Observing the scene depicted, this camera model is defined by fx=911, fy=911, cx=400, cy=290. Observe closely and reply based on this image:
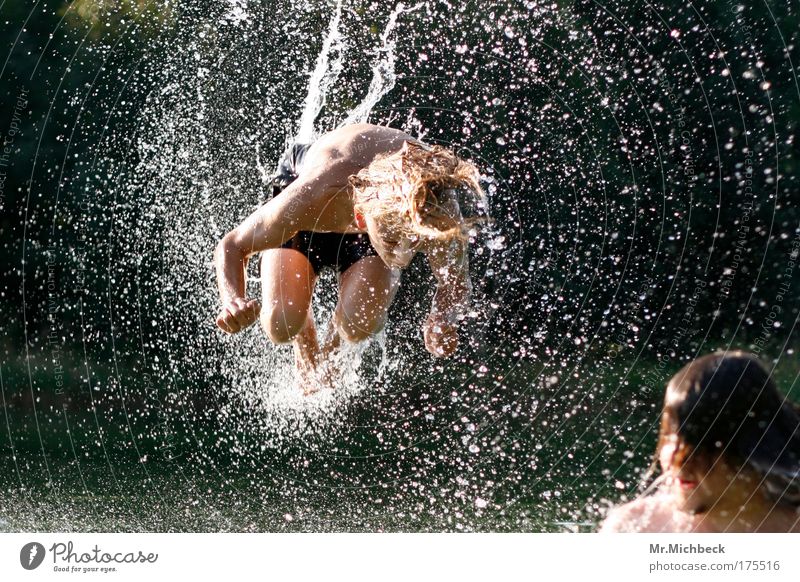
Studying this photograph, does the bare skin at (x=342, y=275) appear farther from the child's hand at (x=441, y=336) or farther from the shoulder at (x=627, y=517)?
the shoulder at (x=627, y=517)

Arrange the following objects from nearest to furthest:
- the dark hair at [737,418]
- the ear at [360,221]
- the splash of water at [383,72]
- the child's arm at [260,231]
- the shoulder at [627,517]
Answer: the dark hair at [737,418] < the shoulder at [627,517] < the child's arm at [260,231] < the ear at [360,221] < the splash of water at [383,72]

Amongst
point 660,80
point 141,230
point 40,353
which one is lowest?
point 40,353

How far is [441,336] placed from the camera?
140 inches

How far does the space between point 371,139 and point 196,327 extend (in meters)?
3.32

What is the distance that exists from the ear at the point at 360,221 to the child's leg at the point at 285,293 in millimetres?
325

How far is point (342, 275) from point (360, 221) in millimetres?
456

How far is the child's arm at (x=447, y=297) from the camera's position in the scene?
11.8 ft

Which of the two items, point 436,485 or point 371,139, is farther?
point 436,485

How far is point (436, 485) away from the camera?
4676 mm

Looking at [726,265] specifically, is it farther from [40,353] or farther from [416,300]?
[40,353]
